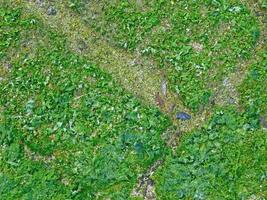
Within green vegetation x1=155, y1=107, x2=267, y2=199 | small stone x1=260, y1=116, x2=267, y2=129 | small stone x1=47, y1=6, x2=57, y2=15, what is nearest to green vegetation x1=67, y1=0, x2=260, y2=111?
small stone x1=47, y1=6, x2=57, y2=15

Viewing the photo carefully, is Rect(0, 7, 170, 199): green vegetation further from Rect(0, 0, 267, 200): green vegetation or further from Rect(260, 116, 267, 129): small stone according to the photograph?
Rect(260, 116, 267, 129): small stone

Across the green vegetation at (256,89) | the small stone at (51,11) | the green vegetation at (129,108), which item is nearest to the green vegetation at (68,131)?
the green vegetation at (129,108)

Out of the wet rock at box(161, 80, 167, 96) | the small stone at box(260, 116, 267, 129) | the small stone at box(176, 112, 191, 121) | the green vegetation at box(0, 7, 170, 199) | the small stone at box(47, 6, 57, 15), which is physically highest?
the small stone at box(47, 6, 57, 15)

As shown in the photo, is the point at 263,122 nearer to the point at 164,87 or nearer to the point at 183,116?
the point at 183,116

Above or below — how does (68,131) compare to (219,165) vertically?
below

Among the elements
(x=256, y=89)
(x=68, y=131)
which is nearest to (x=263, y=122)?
(x=256, y=89)
